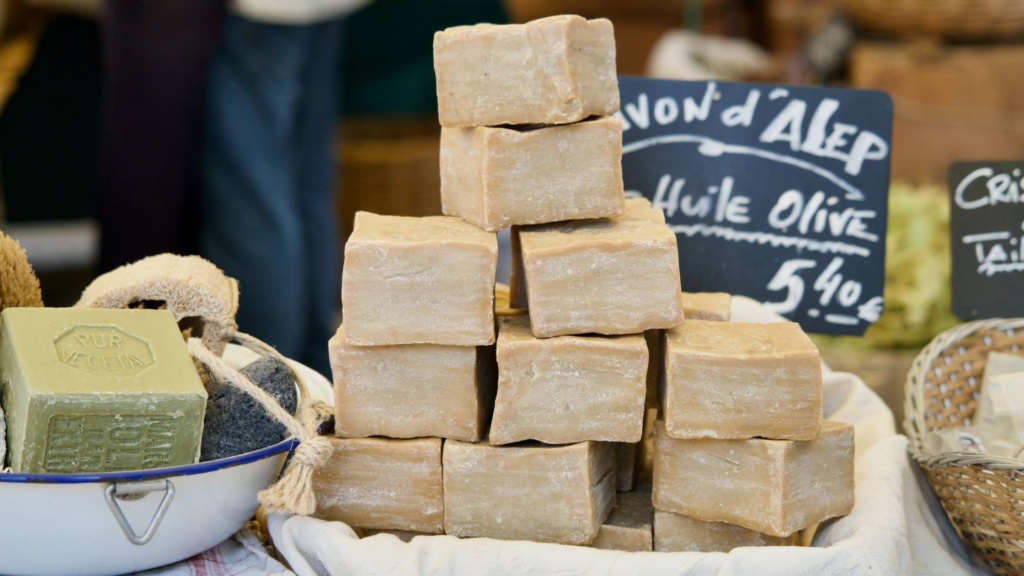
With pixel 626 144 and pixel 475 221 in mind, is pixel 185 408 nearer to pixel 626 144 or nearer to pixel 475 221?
pixel 475 221

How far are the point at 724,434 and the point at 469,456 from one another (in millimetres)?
298

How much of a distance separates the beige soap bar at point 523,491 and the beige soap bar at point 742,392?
0.12 m

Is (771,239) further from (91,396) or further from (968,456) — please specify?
(91,396)

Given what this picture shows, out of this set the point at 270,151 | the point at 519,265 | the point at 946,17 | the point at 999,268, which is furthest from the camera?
the point at 946,17

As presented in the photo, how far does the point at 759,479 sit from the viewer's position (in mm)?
1191

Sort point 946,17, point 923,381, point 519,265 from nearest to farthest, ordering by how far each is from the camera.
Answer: point 519,265, point 923,381, point 946,17

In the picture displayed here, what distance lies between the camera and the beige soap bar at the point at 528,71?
4.07 ft

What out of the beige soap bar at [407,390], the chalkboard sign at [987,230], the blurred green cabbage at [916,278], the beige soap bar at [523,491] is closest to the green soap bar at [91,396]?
the beige soap bar at [407,390]

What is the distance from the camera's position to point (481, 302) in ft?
3.94

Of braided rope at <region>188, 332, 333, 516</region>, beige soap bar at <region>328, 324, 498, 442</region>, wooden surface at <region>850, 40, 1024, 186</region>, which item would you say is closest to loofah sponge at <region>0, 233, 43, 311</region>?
braided rope at <region>188, 332, 333, 516</region>

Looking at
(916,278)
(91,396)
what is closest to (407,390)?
(91,396)

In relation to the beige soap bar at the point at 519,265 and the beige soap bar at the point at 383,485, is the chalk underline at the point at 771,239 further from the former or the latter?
the beige soap bar at the point at 383,485

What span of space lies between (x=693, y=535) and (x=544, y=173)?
0.48 metres

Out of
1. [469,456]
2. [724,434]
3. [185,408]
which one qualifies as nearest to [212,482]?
[185,408]
